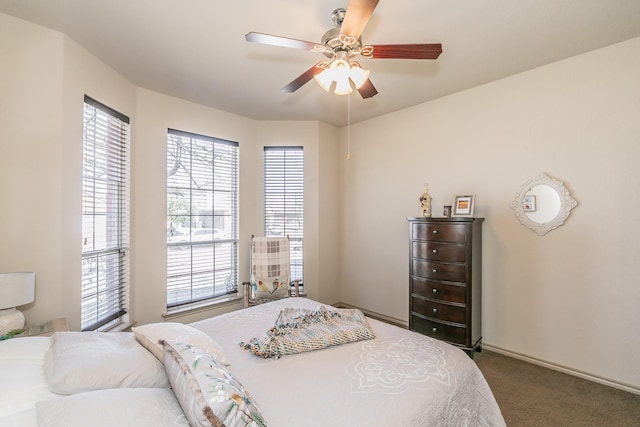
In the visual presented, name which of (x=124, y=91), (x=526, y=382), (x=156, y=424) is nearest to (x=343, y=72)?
(x=156, y=424)

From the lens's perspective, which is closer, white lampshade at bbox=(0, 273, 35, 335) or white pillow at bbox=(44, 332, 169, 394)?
white pillow at bbox=(44, 332, 169, 394)

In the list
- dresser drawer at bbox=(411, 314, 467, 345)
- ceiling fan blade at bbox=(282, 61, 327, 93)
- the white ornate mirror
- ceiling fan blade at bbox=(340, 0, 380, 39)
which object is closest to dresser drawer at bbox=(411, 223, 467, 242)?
the white ornate mirror

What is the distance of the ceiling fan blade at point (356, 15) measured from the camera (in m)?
1.33

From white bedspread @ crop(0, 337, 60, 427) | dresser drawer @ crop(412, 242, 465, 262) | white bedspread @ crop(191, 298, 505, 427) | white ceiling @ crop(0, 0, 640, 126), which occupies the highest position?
white ceiling @ crop(0, 0, 640, 126)

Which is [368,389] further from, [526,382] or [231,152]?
[231,152]

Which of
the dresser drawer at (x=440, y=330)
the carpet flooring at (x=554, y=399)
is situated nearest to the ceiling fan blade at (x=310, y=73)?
the dresser drawer at (x=440, y=330)

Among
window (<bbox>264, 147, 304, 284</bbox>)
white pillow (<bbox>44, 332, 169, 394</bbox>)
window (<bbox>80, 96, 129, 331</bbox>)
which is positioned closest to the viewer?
white pillow (<bbox>44, 332, 169, 394</bbox>)

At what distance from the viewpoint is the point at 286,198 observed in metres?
4.13

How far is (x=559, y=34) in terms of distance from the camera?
2.20 m

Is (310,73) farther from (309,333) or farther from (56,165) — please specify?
(56,165)

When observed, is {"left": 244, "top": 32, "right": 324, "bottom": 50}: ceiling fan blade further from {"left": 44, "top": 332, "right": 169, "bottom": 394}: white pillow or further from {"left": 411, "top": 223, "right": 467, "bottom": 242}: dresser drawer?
{"left": 411, "top": 223, "right": 467, "bottom": 242}: dresser drawer

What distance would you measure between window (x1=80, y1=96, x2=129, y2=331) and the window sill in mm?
472

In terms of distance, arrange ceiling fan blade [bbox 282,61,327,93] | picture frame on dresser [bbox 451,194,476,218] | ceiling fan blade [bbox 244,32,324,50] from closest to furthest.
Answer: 1. ceiling fan blade [bbox 244,32,324,50]
2. ceiling fan blade [bbox 282,61,327,93]
3. picture frame on dresser [bbox 451,194,476,218]

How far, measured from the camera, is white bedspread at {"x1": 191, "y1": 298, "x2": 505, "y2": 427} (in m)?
1.14
